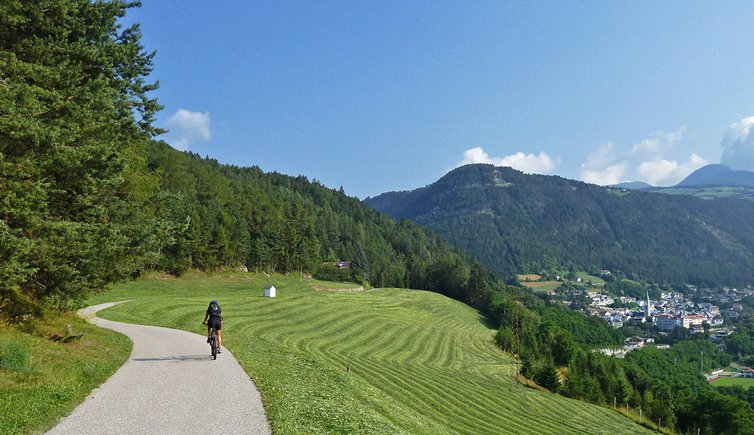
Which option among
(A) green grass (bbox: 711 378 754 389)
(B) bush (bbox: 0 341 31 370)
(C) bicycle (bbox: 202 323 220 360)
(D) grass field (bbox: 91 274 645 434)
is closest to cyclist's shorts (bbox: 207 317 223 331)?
(C) bicycle (bbox: 202 323 220 360)

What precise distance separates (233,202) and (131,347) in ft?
327

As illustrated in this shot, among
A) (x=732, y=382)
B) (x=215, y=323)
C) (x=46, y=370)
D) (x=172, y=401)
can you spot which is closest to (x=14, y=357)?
(x=46, y=370)

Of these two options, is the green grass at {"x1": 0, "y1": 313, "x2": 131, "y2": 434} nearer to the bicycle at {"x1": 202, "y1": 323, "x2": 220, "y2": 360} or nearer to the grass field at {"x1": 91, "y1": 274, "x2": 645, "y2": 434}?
the bicycle at {"x1": 202, "y1": 323, "x2": 220, "y2": 360}

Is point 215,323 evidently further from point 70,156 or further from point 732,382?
point 732,382

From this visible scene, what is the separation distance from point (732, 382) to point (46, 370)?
193954 millimetres

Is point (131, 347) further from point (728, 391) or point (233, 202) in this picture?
point (728, 391)

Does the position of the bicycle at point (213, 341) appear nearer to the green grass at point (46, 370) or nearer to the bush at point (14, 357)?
the green grass at point (46, 370)

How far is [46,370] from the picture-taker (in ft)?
43.3

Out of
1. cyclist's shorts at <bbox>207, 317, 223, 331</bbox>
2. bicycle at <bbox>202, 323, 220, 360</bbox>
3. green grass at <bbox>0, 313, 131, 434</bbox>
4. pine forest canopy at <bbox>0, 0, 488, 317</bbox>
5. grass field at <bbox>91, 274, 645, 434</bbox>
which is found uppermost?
pine forest canopy at <bbox>0, 0, 488, 317</bbox>

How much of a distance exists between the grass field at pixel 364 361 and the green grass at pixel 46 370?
4.52 meters

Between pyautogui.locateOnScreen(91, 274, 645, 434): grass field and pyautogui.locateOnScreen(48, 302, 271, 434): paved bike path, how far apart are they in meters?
0.68

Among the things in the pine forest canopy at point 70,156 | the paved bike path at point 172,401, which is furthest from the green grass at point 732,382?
the pine forest canopy at point 70,156

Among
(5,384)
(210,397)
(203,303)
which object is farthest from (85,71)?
(203,303)

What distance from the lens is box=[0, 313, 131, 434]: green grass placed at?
395 inches
